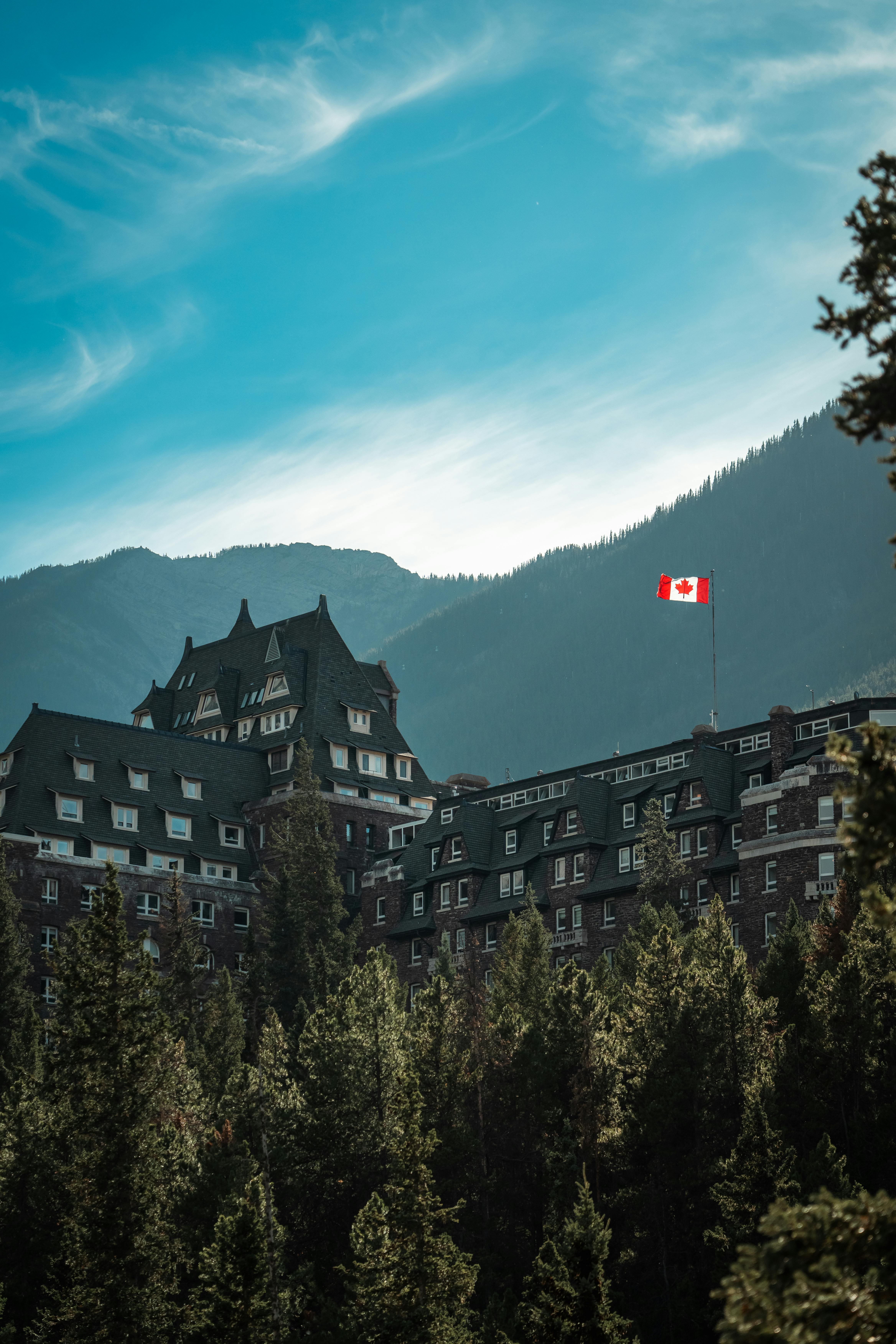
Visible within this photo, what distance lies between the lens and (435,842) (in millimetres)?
131750

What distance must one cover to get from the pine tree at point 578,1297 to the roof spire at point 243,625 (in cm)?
11419

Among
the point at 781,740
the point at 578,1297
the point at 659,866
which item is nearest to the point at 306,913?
the point at 659,866

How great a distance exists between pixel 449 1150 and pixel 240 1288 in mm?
12226

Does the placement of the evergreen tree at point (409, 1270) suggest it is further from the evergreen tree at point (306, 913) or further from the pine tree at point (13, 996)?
the evergreen tree at point (306, 913)

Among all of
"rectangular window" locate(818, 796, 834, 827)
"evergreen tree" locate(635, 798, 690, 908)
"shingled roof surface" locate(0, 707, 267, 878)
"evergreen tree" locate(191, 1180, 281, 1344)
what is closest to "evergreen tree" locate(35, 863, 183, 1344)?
"evergreen tree" locate(191, 1180, 281, 1344)

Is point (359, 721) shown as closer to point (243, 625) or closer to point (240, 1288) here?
point (243, 625)

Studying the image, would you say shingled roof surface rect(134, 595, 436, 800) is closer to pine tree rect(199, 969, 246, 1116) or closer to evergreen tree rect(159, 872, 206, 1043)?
evergreen tree rect(159, 872, 206, 1043)

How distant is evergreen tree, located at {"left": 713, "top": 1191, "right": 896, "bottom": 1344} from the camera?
20625 mm

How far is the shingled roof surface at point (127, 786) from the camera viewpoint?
13288cm

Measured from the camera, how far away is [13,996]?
103 meters

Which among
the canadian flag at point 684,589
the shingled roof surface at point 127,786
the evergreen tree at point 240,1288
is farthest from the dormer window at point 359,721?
the evergreen tree at point 240,1288

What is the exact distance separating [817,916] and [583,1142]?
35700 millimetres

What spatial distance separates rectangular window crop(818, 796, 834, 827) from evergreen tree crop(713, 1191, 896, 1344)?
3277 inches

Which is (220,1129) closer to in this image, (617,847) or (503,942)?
(503,942)
